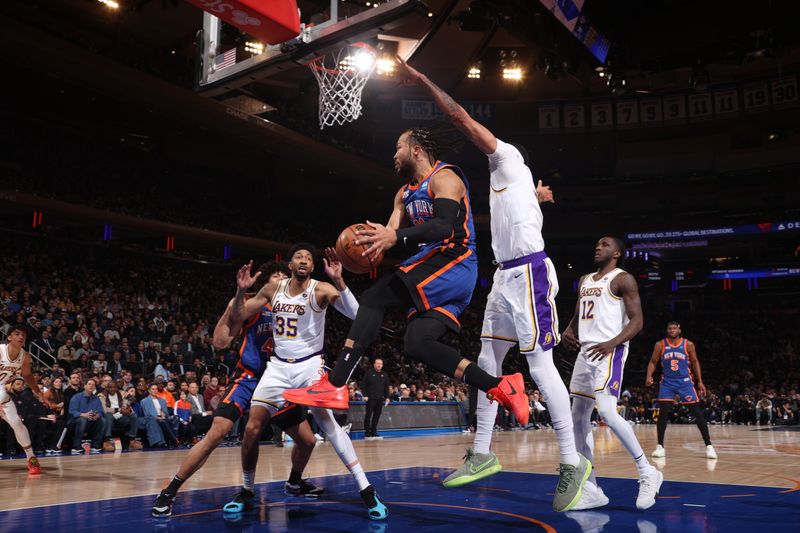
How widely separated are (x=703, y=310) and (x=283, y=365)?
115ft

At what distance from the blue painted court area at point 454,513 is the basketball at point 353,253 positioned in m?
1.59

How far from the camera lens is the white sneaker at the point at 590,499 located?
482 centimetres

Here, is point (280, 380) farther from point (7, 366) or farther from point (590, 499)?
point (7, 366)

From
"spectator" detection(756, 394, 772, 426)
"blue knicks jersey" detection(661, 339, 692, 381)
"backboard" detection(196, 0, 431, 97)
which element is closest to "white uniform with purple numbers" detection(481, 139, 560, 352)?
"backboard" detection(196, 0, 431, 97)

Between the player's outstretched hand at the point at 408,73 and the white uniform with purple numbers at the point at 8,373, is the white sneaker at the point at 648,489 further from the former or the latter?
the white uniform with purple numbers at the point at 8,373

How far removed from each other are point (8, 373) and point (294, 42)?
17.7 feet

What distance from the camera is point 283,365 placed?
546cm

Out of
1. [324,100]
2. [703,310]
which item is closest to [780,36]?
[324,100]

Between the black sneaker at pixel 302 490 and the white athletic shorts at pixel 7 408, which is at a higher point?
the white athletic shorts at pixel 7 408

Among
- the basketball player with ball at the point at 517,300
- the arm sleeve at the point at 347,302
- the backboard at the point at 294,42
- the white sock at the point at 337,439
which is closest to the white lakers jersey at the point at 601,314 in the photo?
the basketball player with ball at the point at 517,300

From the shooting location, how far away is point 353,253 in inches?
167

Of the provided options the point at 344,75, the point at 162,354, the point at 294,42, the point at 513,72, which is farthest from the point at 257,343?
the point at 513,72

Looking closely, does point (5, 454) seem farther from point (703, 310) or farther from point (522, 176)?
point (703, 310)

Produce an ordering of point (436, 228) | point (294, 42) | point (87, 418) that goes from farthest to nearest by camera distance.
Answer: point (87, 418)
point (294, 42)
point (436, 228)
